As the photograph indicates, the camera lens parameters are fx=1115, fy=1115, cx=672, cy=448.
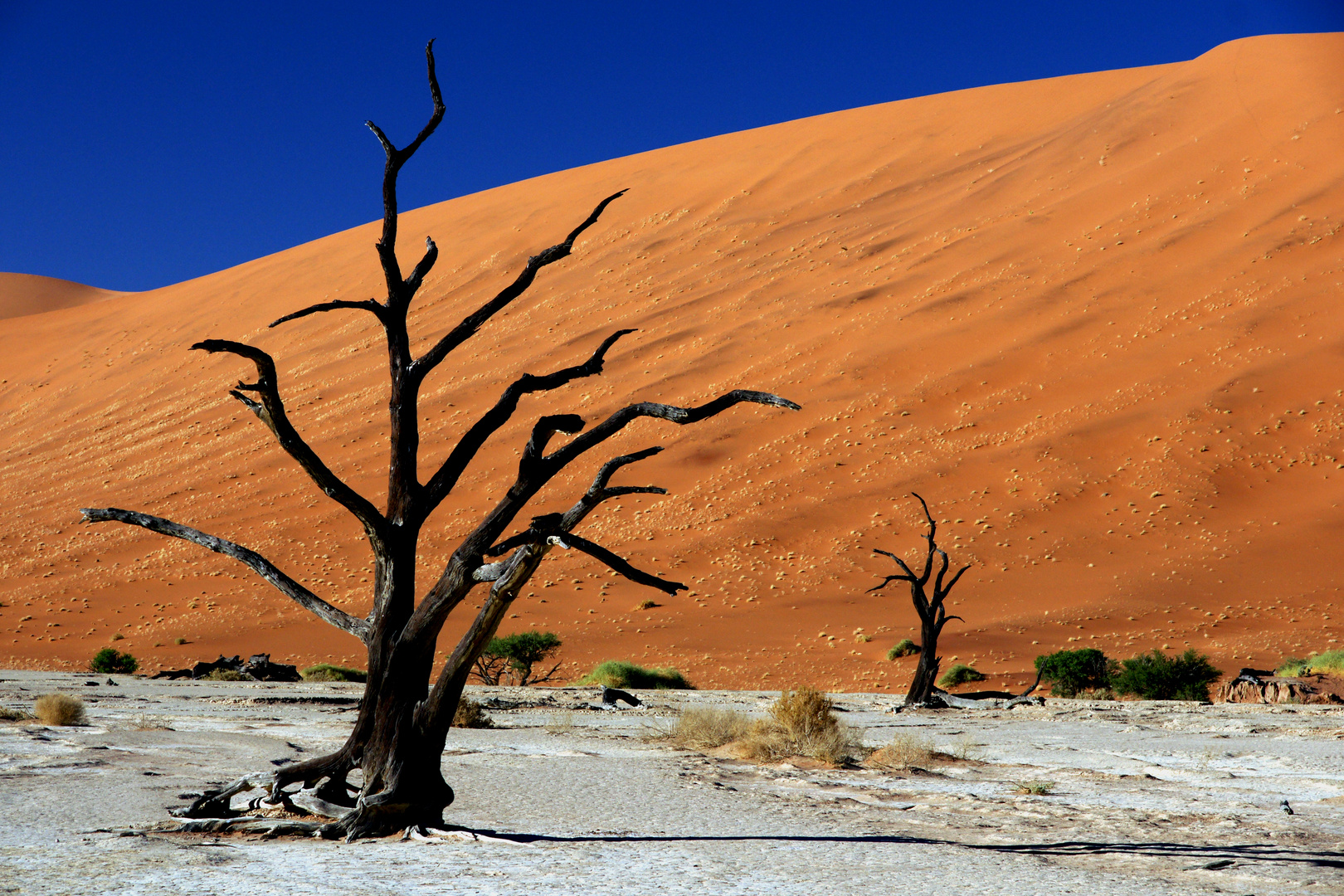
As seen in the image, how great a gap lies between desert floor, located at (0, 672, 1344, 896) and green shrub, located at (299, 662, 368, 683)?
6.86m

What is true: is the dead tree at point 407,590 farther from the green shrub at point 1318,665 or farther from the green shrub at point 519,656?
the green shrub at point 1318,665

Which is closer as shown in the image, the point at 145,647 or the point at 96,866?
the point at 96,866

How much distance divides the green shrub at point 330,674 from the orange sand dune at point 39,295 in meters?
62.0

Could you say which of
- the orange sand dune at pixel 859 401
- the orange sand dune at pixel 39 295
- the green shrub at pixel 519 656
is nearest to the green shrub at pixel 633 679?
the green shrub at pixel 519 656

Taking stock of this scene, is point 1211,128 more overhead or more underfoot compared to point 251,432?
more overhead

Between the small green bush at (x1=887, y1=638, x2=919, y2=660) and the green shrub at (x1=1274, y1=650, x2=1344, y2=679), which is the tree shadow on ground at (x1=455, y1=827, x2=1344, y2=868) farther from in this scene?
the small green bush at (x1=887, y1=638, x2=919, y2=660)

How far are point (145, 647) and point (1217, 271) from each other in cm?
3050

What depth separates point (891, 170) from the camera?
154 ft

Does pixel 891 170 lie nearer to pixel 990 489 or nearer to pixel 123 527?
pixel 990 489

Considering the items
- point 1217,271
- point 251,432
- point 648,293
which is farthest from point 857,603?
point 251,432

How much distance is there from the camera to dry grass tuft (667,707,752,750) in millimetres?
10266

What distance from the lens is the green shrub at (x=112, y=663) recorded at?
21109 millimetres

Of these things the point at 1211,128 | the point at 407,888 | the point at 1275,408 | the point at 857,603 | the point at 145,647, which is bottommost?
the point at 407,888

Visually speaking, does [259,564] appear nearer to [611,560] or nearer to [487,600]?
[487,600]
